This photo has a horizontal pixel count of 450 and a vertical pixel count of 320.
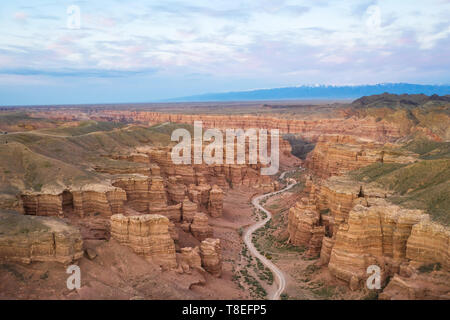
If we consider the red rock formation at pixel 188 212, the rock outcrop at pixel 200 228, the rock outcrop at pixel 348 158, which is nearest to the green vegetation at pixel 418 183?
the rock outcrop at pixel 348 158

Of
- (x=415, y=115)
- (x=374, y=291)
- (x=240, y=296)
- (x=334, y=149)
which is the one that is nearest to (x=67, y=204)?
(x=240, y=296)

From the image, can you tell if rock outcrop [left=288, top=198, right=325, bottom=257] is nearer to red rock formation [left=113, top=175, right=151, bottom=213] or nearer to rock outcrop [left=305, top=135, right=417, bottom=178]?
rock outcrop [left=305, top=135, right=417, bottom=178]

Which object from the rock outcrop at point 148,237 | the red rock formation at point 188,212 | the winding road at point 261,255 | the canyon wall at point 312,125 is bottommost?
the winding road at point 261,255

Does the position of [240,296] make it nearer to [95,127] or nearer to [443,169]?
[443,169]

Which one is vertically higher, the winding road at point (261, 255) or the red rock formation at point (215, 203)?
the red rock formation at point (215, 203)

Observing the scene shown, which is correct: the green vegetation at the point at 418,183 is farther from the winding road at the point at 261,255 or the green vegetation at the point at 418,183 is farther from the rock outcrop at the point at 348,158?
the winding road at the point at 261,255

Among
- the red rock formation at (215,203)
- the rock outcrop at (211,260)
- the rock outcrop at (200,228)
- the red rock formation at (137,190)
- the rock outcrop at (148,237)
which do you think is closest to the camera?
the rock outcrop at (148,237)

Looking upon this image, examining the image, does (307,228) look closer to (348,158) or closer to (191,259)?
(191,259)

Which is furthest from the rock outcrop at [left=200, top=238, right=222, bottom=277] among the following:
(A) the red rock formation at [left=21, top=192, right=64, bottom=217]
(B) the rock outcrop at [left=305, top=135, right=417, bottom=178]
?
(B) the rock outcrop at [left=305, top=135, right=417, bottom=178]
